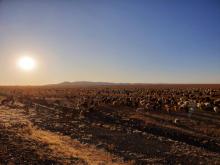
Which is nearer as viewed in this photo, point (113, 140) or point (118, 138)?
point (113, 140)

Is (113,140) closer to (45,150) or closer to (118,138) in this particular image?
(118,138)

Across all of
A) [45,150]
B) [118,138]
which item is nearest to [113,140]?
[118,138]

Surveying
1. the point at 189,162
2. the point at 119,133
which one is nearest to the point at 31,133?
the point at 119,133

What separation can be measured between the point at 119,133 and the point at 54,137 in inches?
A: 149

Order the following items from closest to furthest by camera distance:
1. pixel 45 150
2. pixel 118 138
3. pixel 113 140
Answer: pixel 45 150 → pixel 113 140 → pixel 118 138

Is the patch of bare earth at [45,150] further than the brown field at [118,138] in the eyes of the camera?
No

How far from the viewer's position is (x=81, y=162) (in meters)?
11.5

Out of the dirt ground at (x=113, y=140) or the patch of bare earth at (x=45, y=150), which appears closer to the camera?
the patch of bare earth at (x=45, y=150)

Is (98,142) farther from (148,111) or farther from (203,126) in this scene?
(148,111)

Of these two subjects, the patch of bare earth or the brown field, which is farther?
the brown field

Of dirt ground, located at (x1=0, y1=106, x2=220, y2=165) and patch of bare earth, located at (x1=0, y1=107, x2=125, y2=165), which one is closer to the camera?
patch of bare earth, located at (x1=0, y1=107, x2=125, y2=165)

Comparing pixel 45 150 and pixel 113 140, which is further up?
pixel 45 150

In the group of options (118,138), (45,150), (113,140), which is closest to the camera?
(45,150)

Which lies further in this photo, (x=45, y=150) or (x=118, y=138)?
(x=118, y=138)
